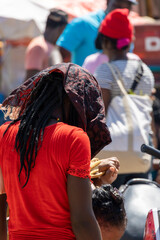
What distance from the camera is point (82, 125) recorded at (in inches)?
80.3

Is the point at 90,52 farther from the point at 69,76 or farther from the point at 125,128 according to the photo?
the point at 69,76

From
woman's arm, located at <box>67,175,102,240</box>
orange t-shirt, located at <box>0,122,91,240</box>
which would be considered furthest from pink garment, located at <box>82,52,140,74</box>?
woman's arm, located at <box>67,175,102,240</box>

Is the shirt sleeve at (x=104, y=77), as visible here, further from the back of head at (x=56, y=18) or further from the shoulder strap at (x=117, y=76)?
the back of head at (x=56, y=18)

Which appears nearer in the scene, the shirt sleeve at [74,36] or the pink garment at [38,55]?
the shirt sleeve at [74,36]

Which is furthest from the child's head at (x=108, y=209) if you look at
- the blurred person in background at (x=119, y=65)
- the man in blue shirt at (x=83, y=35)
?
the man in blue shirt at (x=83, y=35)

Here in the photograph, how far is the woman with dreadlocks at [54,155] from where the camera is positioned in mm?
1917

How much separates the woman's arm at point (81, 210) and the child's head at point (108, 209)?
450mm

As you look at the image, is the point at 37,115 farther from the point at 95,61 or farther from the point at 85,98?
the point at 95,61

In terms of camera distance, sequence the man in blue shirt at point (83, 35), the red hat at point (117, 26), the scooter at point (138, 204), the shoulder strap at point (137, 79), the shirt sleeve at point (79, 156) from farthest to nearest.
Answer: the man in blue shirt at point (83, 35)
the red hat at point (117, 26)
the shoulder strap at point (137, 79)
the scooter at point (138, 204)
the shirt sleeve at point (79, 156)

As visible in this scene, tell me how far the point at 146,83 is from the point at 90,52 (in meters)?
1.24

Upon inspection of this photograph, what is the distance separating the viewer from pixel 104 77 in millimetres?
3576

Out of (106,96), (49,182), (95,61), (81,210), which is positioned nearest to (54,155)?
(49,182)

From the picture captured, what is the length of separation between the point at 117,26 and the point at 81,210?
7.56ft

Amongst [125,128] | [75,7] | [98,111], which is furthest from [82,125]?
[75,7]
